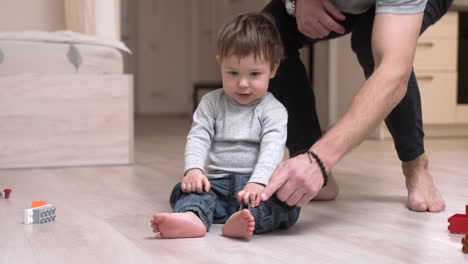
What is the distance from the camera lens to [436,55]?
3.49 metres

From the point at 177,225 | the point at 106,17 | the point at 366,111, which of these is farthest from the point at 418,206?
the point at 106,17

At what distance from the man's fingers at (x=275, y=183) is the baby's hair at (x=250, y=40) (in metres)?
0.26

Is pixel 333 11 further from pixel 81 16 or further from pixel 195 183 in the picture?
pixel 81 16

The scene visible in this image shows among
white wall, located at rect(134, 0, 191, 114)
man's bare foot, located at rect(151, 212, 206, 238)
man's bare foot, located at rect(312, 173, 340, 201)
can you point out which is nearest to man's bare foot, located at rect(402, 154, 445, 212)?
man's bare foot, located at rect(312, 173, 340, 201)

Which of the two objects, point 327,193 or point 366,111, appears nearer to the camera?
point 366,111

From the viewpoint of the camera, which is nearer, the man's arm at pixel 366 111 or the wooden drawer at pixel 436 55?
the man's arm at pixel 366 111

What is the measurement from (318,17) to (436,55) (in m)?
2.21

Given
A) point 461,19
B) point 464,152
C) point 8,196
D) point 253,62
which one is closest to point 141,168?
point 8,196

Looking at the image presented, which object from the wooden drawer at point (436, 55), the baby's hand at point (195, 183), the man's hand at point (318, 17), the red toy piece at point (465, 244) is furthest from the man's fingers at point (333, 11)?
the wooden drawer at point (436, 55)

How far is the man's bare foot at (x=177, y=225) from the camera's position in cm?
113

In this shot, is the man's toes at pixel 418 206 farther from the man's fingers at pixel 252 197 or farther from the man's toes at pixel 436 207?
the man's fingers at pixel 252 197

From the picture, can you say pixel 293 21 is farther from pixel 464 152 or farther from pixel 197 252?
pixel 464 152

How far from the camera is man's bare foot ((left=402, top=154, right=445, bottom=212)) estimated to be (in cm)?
147

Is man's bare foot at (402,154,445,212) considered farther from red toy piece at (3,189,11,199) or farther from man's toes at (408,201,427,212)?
red toy piece at (3,189,11,199)
